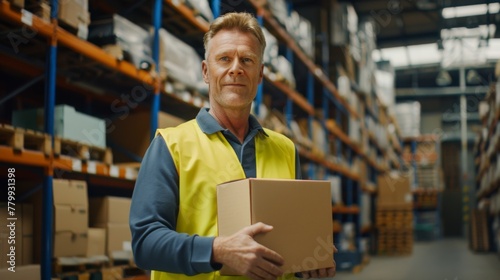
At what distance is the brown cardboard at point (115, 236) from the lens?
13.5 ft

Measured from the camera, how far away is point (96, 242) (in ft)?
13.0

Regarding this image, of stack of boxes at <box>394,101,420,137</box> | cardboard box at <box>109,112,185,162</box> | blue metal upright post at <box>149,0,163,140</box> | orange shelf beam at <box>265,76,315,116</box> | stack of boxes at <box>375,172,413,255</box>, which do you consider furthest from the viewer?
stack of boxes at <box>394,101,420,137</box>

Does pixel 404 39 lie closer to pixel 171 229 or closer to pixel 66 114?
pixel 66 114

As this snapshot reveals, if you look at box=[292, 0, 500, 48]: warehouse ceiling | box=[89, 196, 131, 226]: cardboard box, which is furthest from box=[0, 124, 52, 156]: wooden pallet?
box=[292, 0, 500, 48]: warehouse ceiling

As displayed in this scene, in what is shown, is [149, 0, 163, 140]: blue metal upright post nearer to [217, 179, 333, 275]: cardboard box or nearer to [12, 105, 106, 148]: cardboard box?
[12, 105, 106, 148]: cardboard box

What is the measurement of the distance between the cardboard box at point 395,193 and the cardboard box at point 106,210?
29.0ft

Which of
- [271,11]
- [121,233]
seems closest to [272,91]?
[271,11]

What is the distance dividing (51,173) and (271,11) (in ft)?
13.5

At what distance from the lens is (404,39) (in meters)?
17.0

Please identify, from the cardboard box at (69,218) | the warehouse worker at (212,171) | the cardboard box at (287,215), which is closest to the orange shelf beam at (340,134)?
the cardboard box at (69,218)

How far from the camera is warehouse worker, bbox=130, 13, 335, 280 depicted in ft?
4.68

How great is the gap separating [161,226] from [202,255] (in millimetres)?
158

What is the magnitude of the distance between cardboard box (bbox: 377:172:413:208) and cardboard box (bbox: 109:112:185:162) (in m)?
8.35

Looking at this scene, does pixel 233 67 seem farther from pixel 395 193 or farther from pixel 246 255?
pixel 395 193
